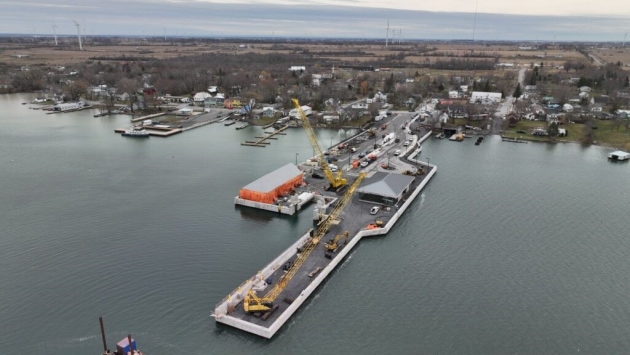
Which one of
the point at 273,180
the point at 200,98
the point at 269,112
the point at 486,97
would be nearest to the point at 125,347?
the point at 273,180

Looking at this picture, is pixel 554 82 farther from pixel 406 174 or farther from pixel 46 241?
pixel 46 241

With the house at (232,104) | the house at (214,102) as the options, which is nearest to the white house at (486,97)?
the house at (232,104)

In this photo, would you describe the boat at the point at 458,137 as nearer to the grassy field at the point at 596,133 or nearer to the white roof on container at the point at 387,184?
the grassy field at the point at 596,133

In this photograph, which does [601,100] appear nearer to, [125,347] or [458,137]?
[458,137]

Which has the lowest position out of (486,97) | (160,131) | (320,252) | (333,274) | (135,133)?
(333,274)

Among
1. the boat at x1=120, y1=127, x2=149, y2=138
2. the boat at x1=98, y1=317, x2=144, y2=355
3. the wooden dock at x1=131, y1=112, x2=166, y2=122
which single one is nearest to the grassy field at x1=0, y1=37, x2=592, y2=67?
the wooden dock at x1=131, y1=112, x2=166, y2=122

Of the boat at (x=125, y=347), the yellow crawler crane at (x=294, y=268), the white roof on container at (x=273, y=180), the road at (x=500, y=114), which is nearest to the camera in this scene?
the boat at (x=125, y=347)
